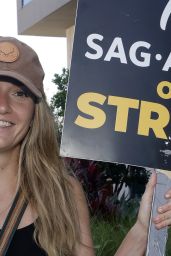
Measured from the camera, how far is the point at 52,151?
8.11ft

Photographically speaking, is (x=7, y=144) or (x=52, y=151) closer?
(x=7, y=144)

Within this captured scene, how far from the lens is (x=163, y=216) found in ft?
7.18

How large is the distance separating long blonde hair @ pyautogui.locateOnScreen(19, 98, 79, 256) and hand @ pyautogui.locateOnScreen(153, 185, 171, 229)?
1.12 ft

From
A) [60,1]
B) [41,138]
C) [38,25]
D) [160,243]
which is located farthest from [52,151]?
[38,25]

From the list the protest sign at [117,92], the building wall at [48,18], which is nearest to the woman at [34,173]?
the protest sign at [117,92]

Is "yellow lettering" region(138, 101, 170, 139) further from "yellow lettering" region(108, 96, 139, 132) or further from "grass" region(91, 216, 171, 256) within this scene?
"grass" region(91, 216, 171, 256)

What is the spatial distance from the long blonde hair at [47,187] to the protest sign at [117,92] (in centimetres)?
19

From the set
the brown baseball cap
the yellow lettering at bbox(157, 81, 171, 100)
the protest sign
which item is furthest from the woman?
the yellow lettering at bbox(157, 81, 171, 100)

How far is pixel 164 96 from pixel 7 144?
0.64m

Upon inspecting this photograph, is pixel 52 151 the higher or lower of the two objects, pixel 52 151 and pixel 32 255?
the higher

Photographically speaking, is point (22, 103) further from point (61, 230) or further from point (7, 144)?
point (61, 230)

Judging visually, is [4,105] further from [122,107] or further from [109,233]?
[109,233]

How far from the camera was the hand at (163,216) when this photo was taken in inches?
86.2

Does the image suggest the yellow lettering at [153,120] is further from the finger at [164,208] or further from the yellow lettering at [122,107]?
the finger at [164,208]
